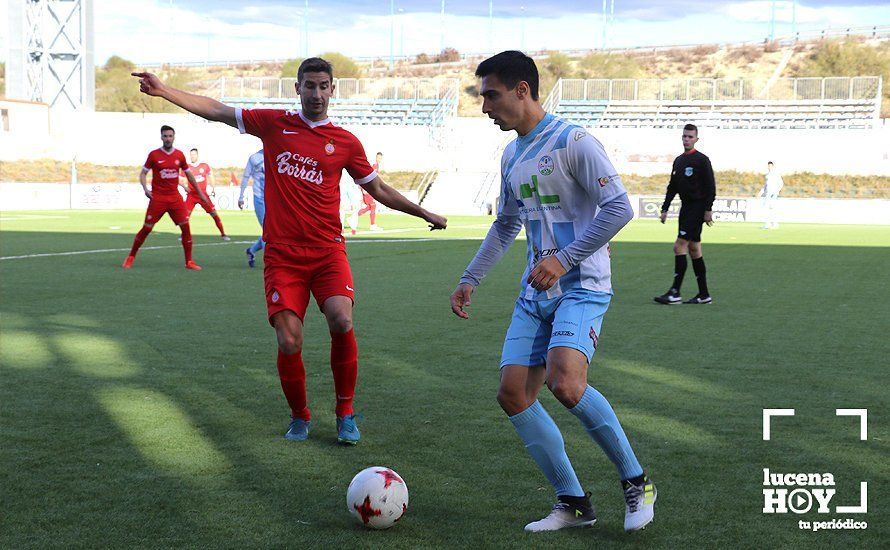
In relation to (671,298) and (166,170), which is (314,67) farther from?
(166,170)

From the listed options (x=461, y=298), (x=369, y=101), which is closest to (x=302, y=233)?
(x=461, y=298)

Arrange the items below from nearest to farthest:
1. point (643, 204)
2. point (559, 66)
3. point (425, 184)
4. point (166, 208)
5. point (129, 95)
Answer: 1. point (166, 208)
2. point (643, 204)
3. point (425, 184)
4. point (129, 95)
5. point (559, 66)

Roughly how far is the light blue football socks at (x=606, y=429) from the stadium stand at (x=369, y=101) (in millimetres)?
52024

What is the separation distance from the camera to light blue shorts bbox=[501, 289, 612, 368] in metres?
4.18

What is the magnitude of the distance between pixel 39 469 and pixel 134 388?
2024 millimetres

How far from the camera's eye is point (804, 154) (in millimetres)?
51438

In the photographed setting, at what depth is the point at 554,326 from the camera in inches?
167

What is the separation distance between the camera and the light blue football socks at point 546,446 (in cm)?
435

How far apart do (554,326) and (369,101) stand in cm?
5880

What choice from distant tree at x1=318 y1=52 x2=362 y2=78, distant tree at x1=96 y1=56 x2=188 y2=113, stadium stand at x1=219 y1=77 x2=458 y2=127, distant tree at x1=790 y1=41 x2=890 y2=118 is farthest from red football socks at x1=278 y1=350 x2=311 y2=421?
distant tree at x1=318 y1=52 x2=362 y2=78

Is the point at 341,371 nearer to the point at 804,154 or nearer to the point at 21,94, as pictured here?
the point at 804,154

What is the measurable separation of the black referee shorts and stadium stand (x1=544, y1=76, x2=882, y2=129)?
145ft

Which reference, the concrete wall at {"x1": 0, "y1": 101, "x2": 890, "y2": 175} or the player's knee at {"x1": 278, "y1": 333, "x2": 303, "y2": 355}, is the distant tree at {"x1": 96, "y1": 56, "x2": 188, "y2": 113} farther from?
the player's knee at {"x1": 278, "y1": 333, "x2": 303, "y2": 355}

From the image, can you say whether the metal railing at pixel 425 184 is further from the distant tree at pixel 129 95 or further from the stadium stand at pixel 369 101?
the distant tree at pixel 129 95
